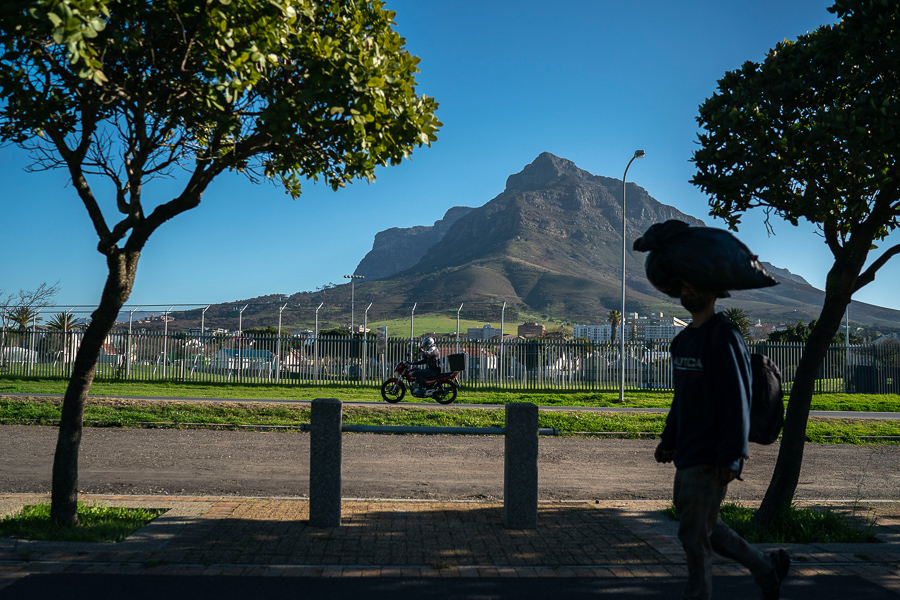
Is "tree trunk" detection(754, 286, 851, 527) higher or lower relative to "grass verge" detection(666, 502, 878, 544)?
higher

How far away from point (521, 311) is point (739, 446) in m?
174

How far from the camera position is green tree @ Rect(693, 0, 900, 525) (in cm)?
500

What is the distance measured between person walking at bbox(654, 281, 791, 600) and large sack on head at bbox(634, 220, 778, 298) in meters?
0.08

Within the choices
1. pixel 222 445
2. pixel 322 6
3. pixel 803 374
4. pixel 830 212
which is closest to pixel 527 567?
pixel 803 374

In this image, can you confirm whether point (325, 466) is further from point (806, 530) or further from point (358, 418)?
point (358, 418)

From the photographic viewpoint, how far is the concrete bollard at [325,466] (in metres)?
5.22

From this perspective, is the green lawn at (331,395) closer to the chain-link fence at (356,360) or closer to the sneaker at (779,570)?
the chain-link fence at (356,360)

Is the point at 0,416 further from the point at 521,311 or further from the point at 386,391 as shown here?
the point at 521,311

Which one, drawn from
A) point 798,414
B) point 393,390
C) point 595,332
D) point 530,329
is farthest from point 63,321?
point 530,329

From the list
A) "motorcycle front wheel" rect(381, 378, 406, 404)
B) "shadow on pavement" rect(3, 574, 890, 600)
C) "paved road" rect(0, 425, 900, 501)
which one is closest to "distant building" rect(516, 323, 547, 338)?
"motorcycle front wheel" rect(381, 378, 406, 404)

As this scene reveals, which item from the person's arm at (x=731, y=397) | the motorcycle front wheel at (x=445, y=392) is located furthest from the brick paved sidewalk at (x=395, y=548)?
the motorcycle front wheel at (x=445, y=392)

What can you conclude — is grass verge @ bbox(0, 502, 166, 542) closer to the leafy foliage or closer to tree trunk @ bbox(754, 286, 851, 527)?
tree trunk @ bbox(754, 286, 851, 527)

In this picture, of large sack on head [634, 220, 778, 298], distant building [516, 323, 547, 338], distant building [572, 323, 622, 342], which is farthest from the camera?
distant building [516, 323, 547, 338]

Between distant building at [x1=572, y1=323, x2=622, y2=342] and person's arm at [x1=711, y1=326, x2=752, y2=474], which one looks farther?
distant building at [x1=572, y1=323, x2=622, y2=342]
